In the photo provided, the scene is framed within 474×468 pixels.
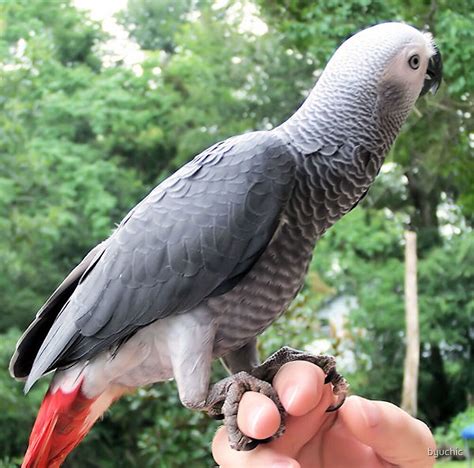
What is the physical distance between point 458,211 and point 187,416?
1277 mm

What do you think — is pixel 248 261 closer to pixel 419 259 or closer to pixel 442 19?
pixel 442 19

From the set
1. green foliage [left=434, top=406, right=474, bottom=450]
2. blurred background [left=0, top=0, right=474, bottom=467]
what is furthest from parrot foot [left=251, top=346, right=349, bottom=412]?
green foliage [left=434, top=406, right=474, bottom=450]

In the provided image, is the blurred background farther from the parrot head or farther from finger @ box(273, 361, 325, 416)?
finger @ box(273, 361, 325, 416)

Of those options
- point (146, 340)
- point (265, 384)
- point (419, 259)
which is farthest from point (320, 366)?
point (419, 259)

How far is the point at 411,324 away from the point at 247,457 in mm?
1991

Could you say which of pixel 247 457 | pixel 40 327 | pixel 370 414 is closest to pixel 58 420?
pixel 40 327

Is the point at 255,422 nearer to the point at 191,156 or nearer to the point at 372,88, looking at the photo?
the point at 372,88

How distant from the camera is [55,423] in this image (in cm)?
68

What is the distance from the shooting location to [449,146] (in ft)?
5.71

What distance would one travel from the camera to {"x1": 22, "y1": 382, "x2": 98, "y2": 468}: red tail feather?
68 centimetres

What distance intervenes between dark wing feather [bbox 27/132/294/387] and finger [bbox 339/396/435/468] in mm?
183

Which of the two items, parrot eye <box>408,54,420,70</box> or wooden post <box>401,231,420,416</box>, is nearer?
parrot eye <box>408,54,420,70</box>

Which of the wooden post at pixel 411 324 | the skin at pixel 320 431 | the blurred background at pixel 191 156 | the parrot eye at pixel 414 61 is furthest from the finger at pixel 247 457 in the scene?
the wooden post at pixel 411 324

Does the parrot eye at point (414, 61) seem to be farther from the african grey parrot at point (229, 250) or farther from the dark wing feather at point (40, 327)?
the dark wing feather at point (40, 327)
